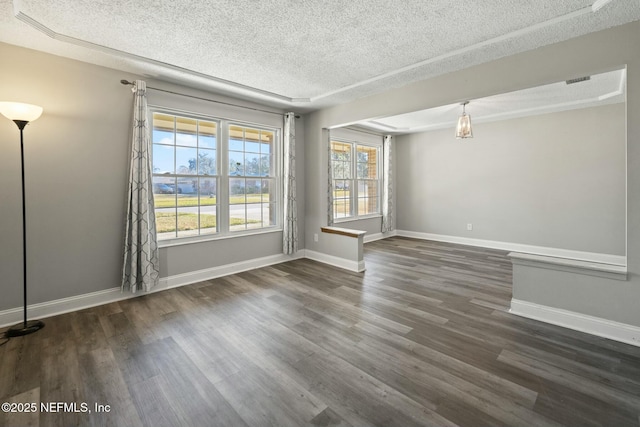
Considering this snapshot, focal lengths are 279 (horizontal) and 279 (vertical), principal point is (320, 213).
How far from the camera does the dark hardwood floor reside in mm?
1629

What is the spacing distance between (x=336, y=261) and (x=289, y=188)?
4.92 feet

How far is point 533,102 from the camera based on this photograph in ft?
14.9

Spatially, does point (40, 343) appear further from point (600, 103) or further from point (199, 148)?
point (600, 103)

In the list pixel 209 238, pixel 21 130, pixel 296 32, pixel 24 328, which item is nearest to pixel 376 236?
pixel 209 238

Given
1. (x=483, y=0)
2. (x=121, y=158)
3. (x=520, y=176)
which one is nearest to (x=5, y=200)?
(x=121, y=158)

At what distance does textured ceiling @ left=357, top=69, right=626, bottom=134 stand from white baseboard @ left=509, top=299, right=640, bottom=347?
9.49 ft

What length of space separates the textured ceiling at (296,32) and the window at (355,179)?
2796 millimetres

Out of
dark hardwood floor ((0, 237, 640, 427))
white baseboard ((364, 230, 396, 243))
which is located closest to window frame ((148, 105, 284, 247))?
dark hardwood floor ((0, 237, 640, 427))

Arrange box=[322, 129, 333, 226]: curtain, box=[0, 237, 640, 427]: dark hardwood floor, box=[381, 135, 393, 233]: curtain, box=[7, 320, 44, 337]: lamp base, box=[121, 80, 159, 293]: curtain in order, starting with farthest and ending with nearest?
box=[381, 135, 393, 233]: curtain
box=[322, 129, 333, 226]: curtain
box=[121, 80, 159, 293]: curtain
box=[7, 320, 44, 337]: lamp base
box=[0, 237, 640, 427]: dark hardwood floor

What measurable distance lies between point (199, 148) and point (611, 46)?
4547mm

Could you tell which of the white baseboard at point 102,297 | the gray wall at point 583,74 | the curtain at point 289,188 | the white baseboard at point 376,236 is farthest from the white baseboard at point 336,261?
the gray wall at point 583,74

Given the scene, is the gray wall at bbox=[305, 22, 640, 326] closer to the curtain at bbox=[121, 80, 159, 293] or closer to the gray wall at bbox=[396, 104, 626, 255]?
the gray wall at bbox=[396, 104, 626, 255]

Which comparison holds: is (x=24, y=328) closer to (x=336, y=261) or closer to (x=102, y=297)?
(x=102, y=297)

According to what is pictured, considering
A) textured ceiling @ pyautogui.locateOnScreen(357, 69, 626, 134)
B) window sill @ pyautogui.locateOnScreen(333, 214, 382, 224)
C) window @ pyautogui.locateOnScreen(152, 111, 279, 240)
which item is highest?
textured ceiling @ pyautogui.locateOnScreen(357, 69, 626, 134)
